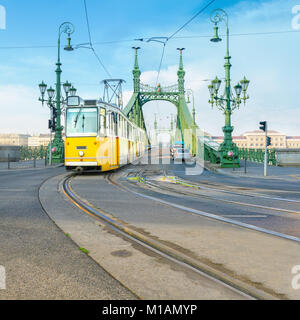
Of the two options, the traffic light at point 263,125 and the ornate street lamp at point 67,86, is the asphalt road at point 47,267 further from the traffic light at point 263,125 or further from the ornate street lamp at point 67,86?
the ornate street lamp at point 67,86

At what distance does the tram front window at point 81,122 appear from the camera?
13961 mm

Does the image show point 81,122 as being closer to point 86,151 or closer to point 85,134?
point 85,134

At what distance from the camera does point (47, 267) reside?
11.0 feet

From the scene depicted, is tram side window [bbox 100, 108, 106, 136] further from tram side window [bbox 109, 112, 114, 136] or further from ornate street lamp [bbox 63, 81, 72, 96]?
ornate street lamp [bbox 63, 81, 72, 96]

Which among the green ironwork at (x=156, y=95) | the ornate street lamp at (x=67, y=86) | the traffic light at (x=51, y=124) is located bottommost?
the traffic light at (x=51, y=124)

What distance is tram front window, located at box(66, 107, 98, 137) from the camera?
13961mm

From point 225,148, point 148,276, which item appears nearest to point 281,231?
point 148,276

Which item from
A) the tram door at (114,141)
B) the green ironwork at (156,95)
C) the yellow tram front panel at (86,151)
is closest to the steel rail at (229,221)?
the yellow tram front panel at (86,151)

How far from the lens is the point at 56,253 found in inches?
150

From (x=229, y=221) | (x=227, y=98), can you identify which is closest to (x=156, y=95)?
(x=227, y=98)

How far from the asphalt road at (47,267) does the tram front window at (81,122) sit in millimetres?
8814

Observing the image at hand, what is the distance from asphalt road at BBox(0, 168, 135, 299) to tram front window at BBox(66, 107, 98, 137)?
881 centimetres

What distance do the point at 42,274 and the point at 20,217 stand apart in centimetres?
298
